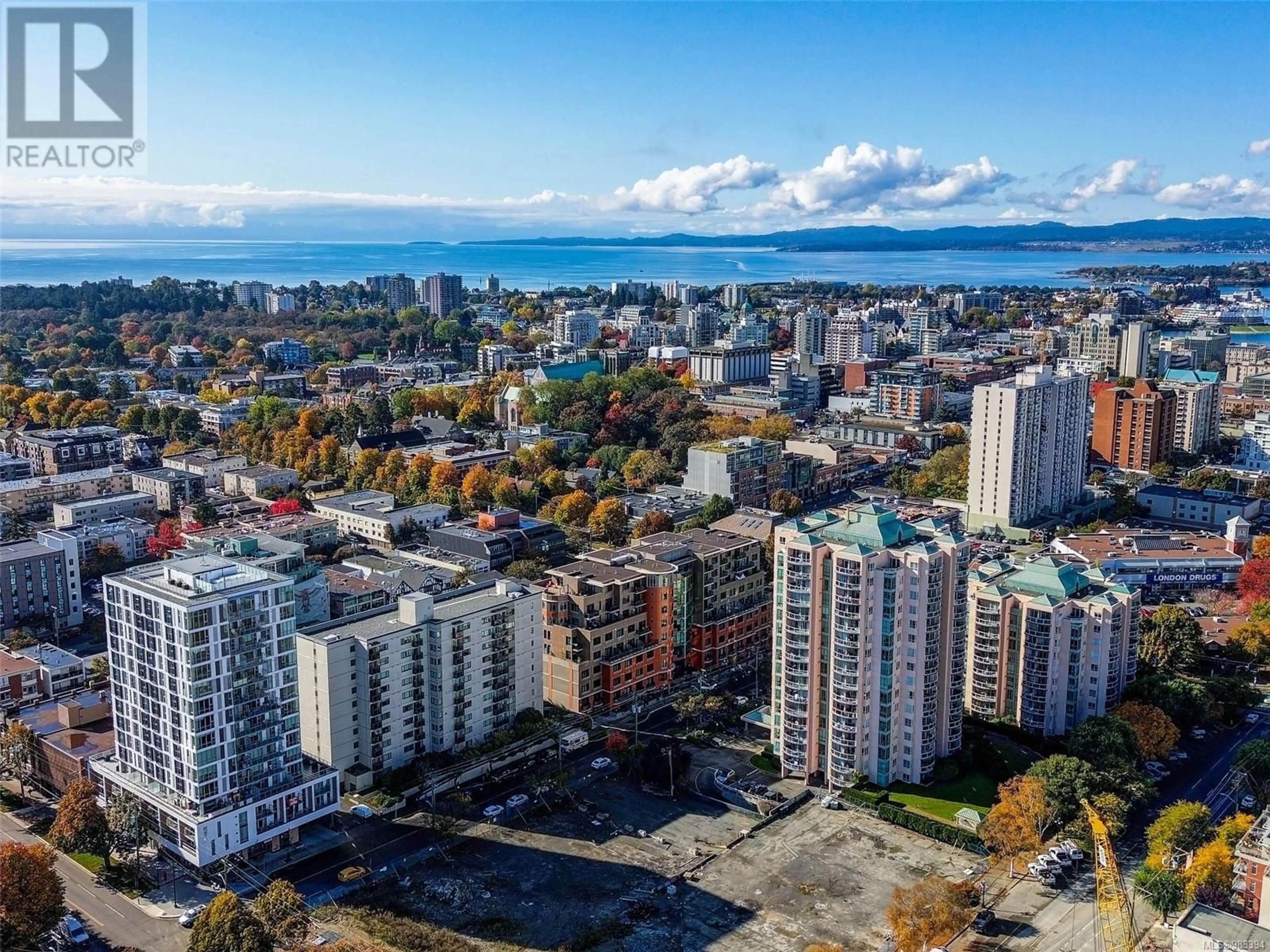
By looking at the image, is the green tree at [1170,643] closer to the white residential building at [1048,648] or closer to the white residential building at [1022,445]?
the white residential building at [1048,648]

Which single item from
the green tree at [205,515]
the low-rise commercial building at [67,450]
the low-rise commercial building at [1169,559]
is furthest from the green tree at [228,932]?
the low-rise commercial building at [67,450]

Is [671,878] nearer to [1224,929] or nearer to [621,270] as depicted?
[1224,929]

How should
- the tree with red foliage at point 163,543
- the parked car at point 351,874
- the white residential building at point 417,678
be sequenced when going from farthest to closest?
the tree with red foliage at point 163,543 → the white residential building at point 417,678 → the parked car at point 351,874

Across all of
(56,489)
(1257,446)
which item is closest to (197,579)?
(56,489)

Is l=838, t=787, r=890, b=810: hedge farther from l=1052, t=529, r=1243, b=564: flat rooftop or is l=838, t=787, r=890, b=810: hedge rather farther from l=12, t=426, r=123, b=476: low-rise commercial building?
l=12, t=426, r=123, b=476: low-rise commercial building

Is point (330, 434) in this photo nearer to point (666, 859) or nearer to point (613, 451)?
point (613, 451)

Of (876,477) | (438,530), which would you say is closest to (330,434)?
(438,530)
